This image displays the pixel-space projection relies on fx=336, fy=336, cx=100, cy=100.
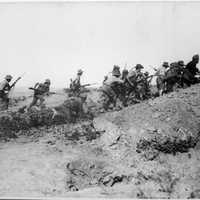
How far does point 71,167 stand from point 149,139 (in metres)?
2.01

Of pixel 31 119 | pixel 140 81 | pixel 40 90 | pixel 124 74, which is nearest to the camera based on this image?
pixel 31 119

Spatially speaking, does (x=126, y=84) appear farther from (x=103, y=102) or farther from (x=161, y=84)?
(x=161, y=84)

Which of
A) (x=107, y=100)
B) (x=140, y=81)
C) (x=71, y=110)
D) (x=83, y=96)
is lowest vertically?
(x=71, y=110)

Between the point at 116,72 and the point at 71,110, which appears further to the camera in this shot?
the point at 116,72

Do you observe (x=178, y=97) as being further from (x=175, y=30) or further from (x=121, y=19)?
(x=121, y=19)

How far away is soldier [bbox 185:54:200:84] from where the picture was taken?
33.1 feet

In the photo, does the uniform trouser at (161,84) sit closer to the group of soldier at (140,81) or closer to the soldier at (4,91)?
the group of soldier at (140,81)

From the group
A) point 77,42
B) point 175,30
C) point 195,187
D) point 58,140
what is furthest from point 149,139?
point 77,42

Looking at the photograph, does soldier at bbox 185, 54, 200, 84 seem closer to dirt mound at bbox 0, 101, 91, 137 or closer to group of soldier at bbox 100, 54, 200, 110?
group of soldier at bbox 100, 54, 200, 110

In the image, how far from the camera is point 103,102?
11.4 meters

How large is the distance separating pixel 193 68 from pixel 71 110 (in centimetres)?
410

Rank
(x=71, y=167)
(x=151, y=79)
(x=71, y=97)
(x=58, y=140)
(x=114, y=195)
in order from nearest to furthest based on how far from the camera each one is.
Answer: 1. (x=114, y=195)
2. (x=71, y=167)
3. (x=58, y=140)
4. (x=71, y=97)
5. (x=151, y=79)

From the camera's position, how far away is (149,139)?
825cm

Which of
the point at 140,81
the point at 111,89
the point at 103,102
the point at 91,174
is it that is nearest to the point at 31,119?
the point at 103,102
